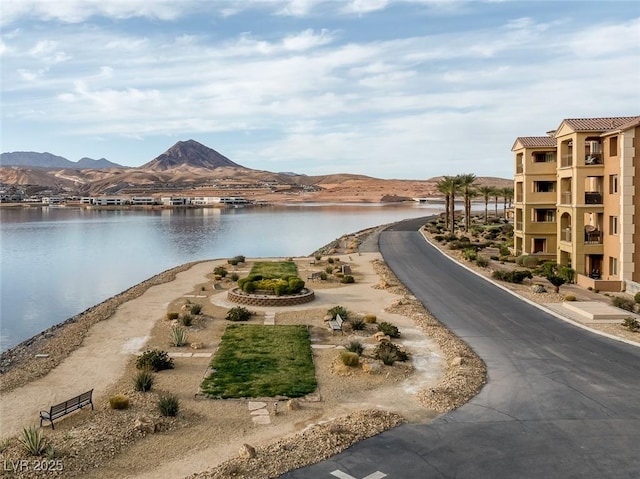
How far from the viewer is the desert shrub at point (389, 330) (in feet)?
79.8

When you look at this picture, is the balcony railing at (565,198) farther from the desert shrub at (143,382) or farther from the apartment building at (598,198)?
the desert shrub at (143,382)

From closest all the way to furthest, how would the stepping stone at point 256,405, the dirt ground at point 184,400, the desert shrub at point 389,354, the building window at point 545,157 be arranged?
the dirt ground at point 184,400
the stepping stone at point 256,405
the desert shrub at point 389,354
the building window at point 545,157

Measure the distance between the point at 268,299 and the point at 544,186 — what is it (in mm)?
28220

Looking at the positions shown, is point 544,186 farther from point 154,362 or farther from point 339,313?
point 154,362

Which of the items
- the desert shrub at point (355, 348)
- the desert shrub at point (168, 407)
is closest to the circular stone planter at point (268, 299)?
the desert shrub at point (355, 348)

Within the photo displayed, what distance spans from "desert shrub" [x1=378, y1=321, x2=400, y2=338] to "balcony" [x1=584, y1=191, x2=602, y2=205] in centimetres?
1969

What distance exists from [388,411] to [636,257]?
25164 millimetres

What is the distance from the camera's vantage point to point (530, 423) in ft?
49.4

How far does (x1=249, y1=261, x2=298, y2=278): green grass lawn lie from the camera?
43.5 meters

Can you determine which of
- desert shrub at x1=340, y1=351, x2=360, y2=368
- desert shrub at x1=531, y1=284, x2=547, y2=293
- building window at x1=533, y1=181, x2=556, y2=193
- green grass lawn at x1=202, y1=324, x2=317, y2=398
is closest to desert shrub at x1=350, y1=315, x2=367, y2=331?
green grass lawn at x1=202, y1=324, x2=317, y2=398

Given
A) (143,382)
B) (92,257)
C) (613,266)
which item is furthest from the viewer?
(92,257)

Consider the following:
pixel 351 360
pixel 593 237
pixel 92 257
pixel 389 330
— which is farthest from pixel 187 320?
pixel 92 257

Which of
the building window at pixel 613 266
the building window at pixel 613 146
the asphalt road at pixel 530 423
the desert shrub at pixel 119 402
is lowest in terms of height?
the asphalt road at pixel 530 423

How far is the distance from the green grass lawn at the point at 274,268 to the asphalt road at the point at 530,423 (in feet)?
63.8
